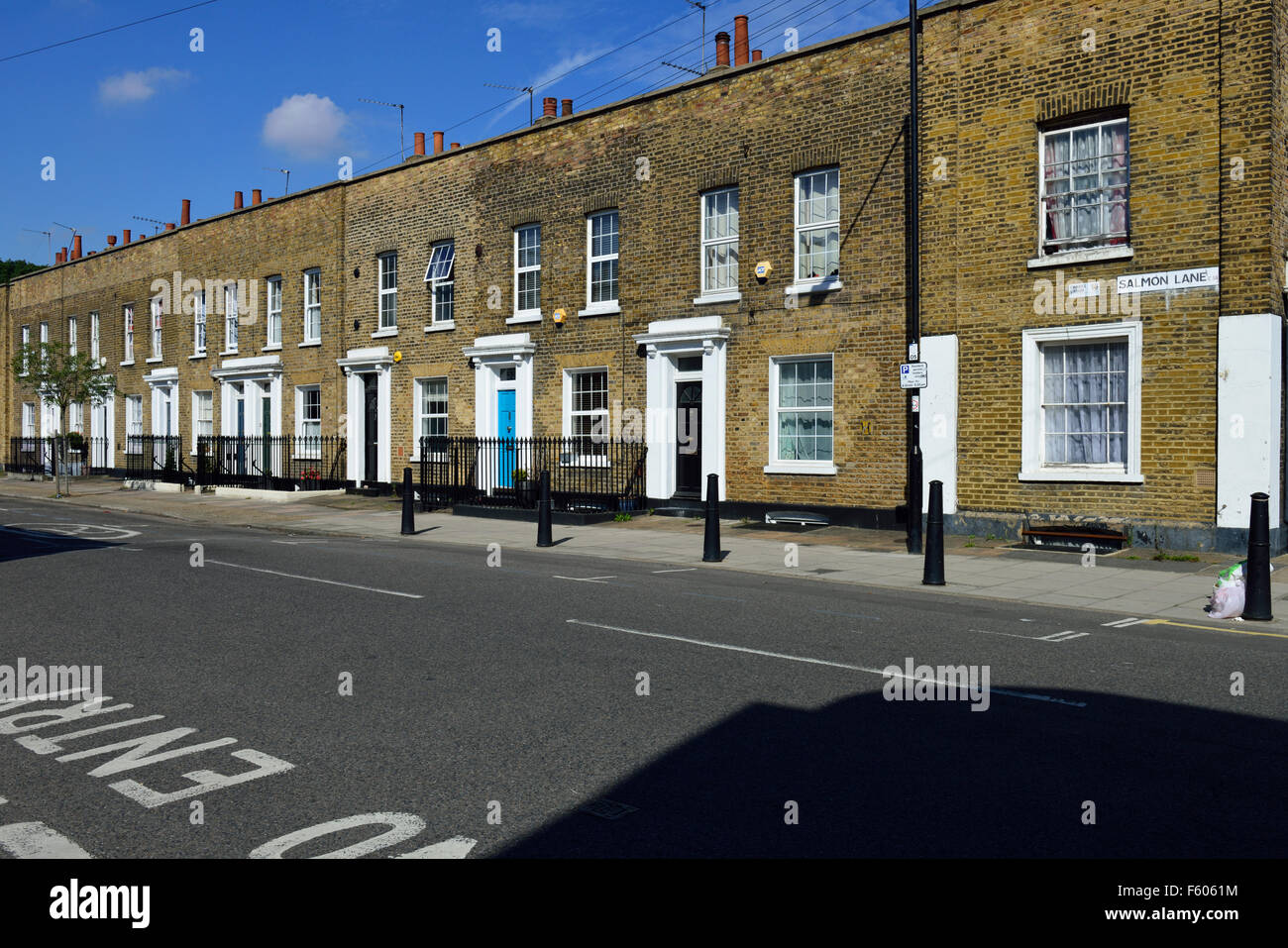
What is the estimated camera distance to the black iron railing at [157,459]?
33.9 metres

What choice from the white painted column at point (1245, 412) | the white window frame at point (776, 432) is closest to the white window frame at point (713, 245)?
the white window frame at point (776, 432)

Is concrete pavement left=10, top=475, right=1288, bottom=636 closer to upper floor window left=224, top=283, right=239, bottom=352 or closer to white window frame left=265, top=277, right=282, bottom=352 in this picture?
white window frame left=265, top=277, right=282, bottom=352

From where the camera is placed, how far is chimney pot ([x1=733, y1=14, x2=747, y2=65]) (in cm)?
2197

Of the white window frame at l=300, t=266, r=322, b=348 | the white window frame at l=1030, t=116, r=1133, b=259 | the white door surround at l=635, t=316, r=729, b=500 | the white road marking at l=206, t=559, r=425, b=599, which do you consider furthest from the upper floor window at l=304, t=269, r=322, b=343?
the white window frame at l=1030, t=116, r=1133, b=259

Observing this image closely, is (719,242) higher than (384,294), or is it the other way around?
(384,294)

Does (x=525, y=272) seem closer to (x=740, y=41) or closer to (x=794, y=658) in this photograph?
(x=740, y=41)

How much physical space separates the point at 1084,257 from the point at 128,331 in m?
34.5

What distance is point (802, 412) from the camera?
2012 cm

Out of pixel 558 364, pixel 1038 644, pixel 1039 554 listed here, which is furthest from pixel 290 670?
pixel 558 364

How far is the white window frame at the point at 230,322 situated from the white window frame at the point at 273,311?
180cm

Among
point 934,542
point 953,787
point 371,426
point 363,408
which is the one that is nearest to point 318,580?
point 934,542

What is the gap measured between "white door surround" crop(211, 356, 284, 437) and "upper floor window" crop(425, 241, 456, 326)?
284 inches

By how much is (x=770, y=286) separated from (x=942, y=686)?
13.9m

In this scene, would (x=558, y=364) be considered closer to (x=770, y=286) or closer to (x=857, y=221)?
(x=770, y=286)
